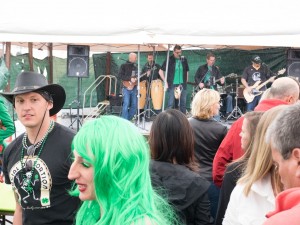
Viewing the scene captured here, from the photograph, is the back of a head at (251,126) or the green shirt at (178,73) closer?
the back of a head at (251,126)

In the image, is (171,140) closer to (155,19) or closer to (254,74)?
(155,19)

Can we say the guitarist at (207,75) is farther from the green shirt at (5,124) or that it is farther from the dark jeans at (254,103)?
the green shirt at (5,124)

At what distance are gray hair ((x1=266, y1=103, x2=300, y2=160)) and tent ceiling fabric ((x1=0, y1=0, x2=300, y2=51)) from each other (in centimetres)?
214

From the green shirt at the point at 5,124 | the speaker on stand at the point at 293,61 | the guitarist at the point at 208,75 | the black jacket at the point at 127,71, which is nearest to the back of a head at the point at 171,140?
the green shirt at the point at 5,124

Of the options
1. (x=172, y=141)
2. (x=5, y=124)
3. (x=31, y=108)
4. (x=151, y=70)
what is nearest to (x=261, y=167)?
(x=172, y=141)

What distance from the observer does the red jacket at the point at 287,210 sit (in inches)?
45.1

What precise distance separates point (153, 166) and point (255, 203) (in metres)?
0.77

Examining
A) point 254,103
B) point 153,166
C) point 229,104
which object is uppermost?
point 153,166

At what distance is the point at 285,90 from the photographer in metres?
3.99

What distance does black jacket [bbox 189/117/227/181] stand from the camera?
13.0 ft

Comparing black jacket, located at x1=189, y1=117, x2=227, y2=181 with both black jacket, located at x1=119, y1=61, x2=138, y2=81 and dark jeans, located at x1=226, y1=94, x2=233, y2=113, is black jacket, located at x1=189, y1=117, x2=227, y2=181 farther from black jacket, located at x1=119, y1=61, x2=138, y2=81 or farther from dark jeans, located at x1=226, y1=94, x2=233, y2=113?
dark jeans, located at x1=226, y1=94, x2=233, y2=113

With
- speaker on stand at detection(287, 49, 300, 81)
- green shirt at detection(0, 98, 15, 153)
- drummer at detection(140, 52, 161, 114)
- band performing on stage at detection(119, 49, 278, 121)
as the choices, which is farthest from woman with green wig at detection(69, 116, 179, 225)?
drummer at detection(140, 52, 161, 114)

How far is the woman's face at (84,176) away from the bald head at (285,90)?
2733 mm

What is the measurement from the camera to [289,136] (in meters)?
1.52
